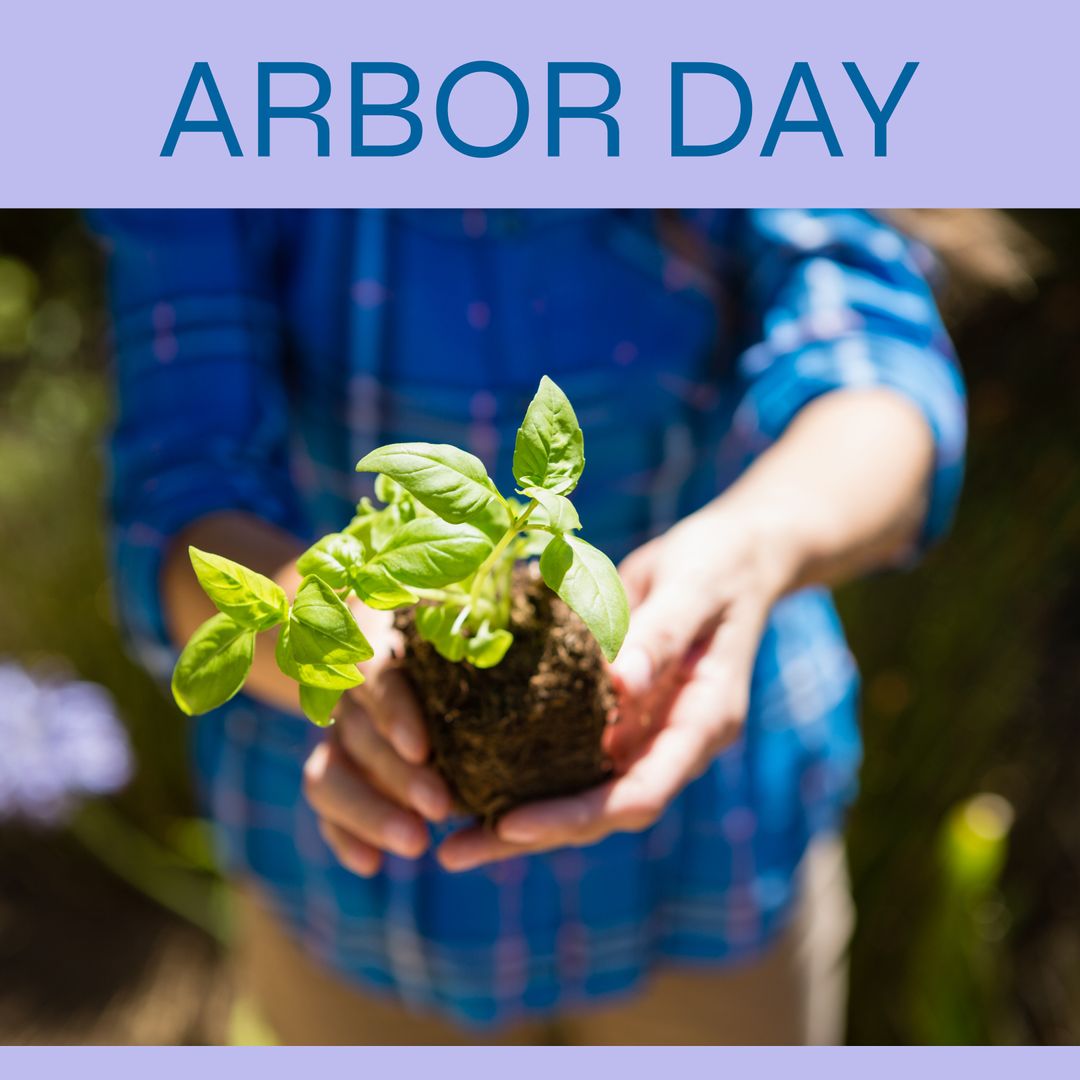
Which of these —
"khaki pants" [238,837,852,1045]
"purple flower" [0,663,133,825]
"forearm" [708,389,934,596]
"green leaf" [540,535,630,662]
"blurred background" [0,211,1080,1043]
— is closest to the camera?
"green leaf" [540,535,630,662]

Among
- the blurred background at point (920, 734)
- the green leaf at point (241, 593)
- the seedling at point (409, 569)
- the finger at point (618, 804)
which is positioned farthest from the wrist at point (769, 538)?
the blurred background at point (920, 734)

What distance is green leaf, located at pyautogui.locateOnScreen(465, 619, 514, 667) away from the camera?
2.09ft

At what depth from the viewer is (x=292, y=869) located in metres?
1.08

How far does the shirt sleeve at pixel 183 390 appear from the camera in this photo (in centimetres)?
92

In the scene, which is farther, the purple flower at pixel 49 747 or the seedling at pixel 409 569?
the purple flower at pixel 49 747

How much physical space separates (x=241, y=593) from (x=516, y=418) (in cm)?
44

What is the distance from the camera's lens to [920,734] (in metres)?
1.61

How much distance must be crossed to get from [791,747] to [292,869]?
49 centimetres

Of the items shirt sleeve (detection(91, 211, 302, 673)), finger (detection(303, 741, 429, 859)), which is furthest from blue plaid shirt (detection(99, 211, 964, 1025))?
finger (detection(303, 741, 429, 859))

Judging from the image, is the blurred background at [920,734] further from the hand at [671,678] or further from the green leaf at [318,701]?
the green leaf at [318,701]

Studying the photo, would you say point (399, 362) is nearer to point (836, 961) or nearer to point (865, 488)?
point (865, 488)

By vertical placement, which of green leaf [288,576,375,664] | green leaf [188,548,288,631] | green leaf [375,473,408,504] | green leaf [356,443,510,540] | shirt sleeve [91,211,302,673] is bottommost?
green leaf [288,576,375,664]

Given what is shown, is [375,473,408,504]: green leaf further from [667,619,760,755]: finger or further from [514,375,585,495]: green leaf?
[667,619,760,755]: finger

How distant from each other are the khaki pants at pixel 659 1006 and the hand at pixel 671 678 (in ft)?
1.37
